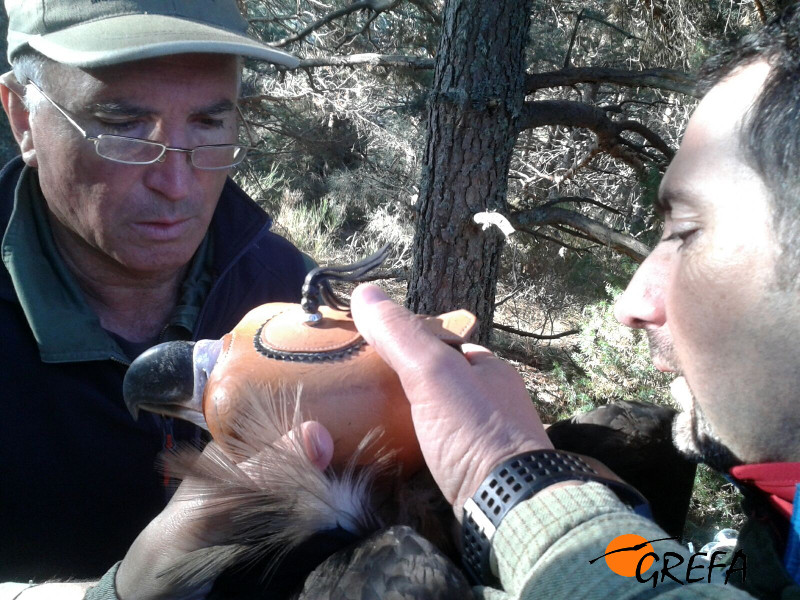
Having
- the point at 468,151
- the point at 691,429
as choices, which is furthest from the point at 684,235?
the point at 468,151

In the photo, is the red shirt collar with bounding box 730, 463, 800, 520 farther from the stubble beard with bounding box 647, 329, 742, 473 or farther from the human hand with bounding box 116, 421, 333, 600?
the human hand with bounding box 116, 421, 333, 600

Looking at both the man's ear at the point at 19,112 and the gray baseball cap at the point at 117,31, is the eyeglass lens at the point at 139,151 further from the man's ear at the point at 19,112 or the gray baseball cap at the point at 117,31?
the man's ear at the point at 19,112

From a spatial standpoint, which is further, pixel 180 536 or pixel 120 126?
pixel 120 126

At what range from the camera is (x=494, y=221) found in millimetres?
3490

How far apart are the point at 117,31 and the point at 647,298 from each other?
1568 mm

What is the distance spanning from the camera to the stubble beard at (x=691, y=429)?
54.6 inches

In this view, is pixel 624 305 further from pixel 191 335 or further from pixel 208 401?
pixel 191 335

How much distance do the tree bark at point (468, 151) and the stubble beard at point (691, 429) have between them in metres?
2.59

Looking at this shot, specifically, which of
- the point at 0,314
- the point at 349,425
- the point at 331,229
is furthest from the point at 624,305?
the point at 331,229

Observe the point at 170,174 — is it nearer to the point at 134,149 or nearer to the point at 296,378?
the point at 134,149

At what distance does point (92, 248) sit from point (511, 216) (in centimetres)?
296

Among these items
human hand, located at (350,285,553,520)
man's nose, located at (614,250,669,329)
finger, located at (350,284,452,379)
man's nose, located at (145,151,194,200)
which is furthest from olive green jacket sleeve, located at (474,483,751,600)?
man's nose, located at (145,151,194,200)

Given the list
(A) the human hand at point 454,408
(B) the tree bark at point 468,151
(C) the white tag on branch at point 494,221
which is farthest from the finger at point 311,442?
(B) the tree bark at point 468,151

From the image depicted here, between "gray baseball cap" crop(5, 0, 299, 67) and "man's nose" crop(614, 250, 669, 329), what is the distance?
4.23 feet
